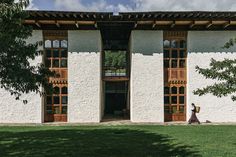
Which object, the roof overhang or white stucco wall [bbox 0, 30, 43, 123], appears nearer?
the roof overhang

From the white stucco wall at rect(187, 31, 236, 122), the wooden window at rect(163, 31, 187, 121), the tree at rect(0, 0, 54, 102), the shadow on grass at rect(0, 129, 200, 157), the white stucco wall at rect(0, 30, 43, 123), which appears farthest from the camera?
the wooden window at rect(163, 31, 187, 121)

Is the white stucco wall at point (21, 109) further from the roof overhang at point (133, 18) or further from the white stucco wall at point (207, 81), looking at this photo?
the white stucco wall at point (207, 81)

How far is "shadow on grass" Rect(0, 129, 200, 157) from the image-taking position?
11.3 meters

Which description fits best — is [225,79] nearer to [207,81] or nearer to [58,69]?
[207,81]

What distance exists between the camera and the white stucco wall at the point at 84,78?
22828 millimetres

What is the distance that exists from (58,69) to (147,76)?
5948mm

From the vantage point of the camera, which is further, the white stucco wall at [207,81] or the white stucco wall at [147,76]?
the white stucco wall at [207,81]

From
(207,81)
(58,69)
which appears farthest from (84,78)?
(207,81)

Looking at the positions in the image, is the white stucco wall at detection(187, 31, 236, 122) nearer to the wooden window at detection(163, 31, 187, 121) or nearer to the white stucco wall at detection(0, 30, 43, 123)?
the wooden window at detection(163, 31, 187, 121)

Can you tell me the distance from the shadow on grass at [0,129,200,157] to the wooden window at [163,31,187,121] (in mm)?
7509

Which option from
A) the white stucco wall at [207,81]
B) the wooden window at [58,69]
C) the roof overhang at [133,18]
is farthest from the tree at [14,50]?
the white stucco wall at [207,81]

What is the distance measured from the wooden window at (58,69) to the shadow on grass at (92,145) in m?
6.80

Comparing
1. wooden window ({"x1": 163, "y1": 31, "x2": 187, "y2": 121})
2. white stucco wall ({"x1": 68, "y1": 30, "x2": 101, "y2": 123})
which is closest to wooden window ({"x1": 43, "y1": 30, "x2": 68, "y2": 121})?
white stucco wall ({"x1": 68, "y1": 30, "x2": 101, "y2": 123})

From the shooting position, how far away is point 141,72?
75.6 feet
